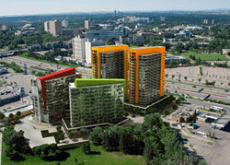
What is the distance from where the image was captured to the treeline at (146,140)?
168ft

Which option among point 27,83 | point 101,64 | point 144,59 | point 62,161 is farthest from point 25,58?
point 62,161

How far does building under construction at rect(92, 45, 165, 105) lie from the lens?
2921 inches

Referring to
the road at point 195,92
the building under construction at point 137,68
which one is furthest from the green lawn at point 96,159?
the road at point 195,92

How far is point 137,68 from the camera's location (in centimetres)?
7444

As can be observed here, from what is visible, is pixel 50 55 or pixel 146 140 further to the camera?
pixel 50 55

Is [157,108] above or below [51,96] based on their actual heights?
below

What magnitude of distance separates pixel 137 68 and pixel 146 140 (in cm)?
2608

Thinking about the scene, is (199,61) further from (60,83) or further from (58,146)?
(58,146)

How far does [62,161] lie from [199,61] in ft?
363

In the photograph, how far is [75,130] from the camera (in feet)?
208

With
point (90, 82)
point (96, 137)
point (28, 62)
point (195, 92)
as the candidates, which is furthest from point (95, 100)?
point (28, 62)

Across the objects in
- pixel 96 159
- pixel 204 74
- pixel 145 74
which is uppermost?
pixel 145 74

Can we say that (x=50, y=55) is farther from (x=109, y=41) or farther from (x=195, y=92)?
(x=195, y=92)

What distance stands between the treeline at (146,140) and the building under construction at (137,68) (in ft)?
46.1
